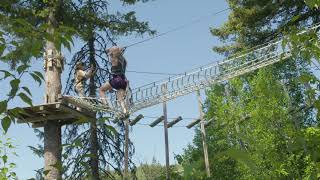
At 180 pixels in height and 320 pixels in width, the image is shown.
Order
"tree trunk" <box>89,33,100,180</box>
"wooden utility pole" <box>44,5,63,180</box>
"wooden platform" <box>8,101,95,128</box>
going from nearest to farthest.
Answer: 1. "wooden platform" <box>8,101,95,128</box>
2. "wooden utility pole" <box>44,5,63,180</box>
3. "tree trunk" <box>89,33,100,180</box>

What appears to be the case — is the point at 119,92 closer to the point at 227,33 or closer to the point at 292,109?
the point at 292,109

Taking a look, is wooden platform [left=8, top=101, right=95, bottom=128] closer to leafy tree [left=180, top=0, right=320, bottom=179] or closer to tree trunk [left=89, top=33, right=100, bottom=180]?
tree trunk [left=89, top=33, right=100, bottom=180]

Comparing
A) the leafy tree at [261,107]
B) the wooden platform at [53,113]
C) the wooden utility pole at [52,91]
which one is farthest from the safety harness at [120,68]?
the leafy tree at [261,107]

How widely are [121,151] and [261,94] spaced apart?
19.2 ft

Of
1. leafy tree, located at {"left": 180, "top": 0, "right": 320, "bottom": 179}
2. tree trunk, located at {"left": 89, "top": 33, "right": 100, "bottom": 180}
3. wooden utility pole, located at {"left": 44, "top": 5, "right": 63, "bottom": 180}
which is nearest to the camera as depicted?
wooden utility pole, located at {"left": 44, "top": 5, "right": 63, "bottom": 180}

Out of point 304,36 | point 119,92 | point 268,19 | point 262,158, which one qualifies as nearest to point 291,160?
point 262,158

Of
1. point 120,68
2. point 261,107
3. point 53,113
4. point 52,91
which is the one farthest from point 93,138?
point 261,107

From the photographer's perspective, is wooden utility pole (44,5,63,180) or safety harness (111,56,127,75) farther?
safety harness (111,56,127,75)

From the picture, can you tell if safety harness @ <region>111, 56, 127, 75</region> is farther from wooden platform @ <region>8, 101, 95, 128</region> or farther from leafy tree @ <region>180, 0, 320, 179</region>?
leafy tree @ <region>180, 0, 320, 179</region>

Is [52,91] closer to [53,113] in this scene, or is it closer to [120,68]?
[53,113]

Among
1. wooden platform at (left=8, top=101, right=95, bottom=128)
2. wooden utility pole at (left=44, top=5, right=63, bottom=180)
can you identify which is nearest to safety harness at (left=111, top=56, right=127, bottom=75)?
wooden utility pole at (left=44, top=5, right=63, bottom=180)

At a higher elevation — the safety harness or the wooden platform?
the safety harness

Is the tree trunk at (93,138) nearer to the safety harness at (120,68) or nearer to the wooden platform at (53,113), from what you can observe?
the safety harness at (120,68)

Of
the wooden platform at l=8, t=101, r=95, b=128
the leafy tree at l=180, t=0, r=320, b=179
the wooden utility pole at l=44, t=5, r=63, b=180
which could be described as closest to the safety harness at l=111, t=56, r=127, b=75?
the wooden utility pole at l=44, t=5, r=63, b=180
